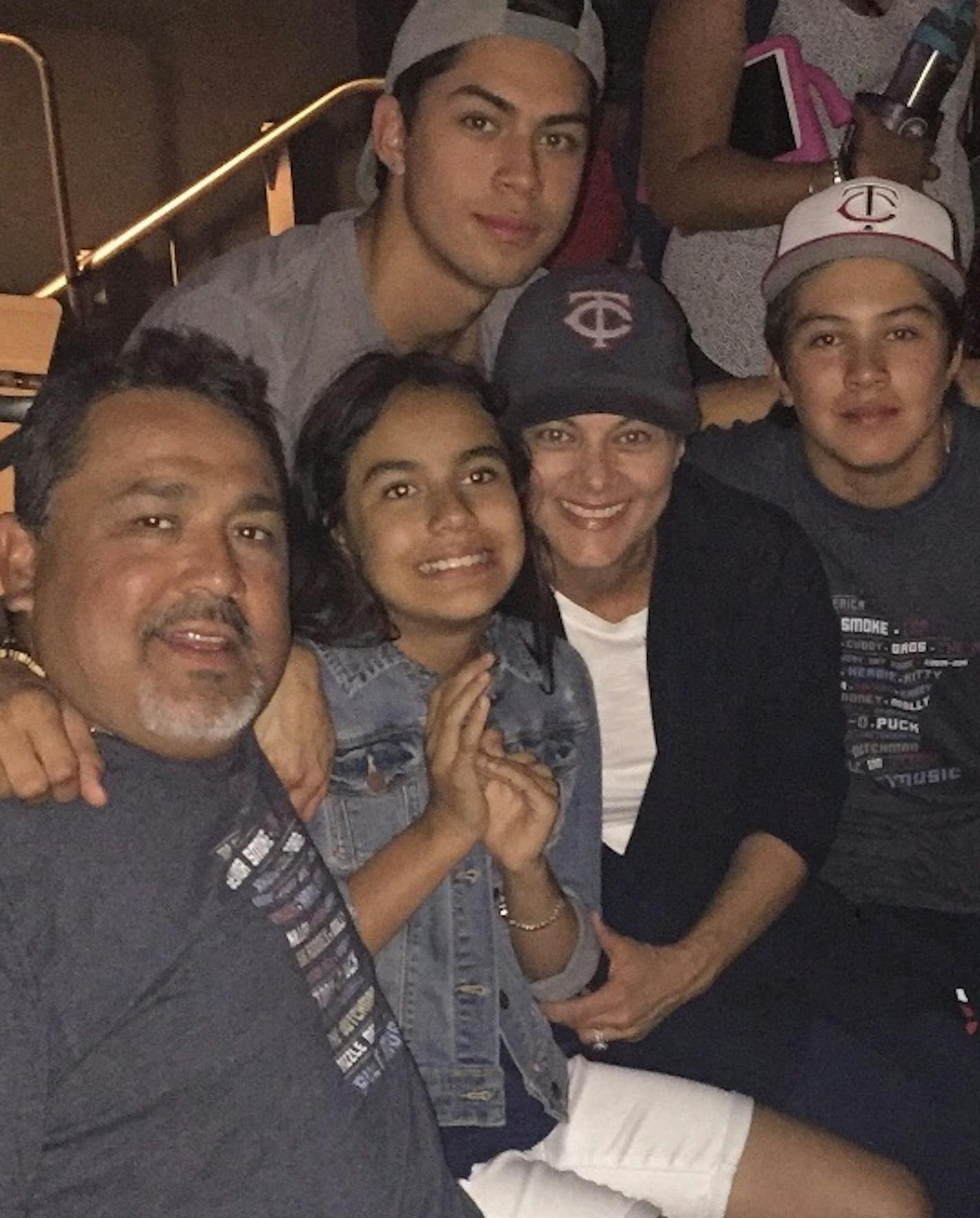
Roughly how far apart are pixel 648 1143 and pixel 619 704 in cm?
65

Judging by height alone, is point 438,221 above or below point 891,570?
above

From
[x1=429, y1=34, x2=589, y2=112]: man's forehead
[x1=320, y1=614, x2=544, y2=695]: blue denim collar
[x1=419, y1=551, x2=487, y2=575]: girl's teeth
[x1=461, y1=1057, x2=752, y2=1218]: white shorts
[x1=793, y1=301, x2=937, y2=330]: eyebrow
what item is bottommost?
[x1=461, y1=1057, x2=752, y2=1218]: white shorts

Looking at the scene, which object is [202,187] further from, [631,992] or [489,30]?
[631,992]

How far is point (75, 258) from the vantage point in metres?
5.46

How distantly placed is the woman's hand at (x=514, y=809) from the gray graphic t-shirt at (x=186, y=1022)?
35cm

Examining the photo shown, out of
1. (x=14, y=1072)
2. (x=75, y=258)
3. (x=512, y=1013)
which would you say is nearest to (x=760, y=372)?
(x=512, y=1013)

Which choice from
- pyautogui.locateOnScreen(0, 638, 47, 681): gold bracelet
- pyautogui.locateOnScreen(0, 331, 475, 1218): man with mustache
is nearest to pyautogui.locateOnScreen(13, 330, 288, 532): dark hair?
pyautogui.locateOnScreen(0, 331, 475, 1218): man with mustache

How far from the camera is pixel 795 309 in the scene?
2.69 metres

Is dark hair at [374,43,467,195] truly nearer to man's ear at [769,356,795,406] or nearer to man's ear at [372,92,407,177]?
man's ear at [372,92,407,177]

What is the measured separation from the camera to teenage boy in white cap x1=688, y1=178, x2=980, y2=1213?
8.50ft

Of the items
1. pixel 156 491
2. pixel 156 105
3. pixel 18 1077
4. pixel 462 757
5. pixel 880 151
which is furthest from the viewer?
pixel 156 105

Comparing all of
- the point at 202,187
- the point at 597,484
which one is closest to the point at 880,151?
the point at 597,484

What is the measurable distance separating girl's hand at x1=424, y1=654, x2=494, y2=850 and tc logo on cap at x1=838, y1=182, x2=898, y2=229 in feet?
3.40

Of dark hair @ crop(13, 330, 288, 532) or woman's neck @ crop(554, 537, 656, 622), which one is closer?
dark hair @ crop(13, 330, 288, 532)
